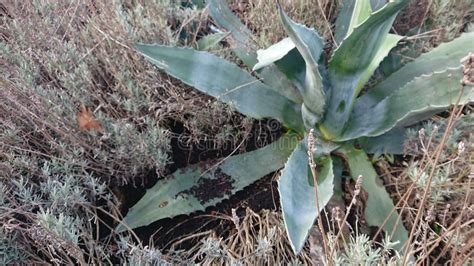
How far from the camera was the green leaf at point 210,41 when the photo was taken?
1.37 metres

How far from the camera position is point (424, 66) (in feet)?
4.05

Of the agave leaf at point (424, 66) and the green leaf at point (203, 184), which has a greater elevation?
the agave leaf at point (424, 66)

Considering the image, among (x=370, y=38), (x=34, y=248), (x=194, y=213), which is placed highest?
(x=370, y=38)

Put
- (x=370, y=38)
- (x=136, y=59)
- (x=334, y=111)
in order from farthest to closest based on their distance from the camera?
(x=136, y=59)
(x=334, y=111)
(x=370, y=38)

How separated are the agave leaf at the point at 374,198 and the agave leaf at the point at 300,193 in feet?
0.23

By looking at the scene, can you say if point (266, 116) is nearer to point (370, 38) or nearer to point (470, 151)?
point (370, 38)

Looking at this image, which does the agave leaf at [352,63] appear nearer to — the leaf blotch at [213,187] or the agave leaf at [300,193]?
the agave leaf at [300,193]

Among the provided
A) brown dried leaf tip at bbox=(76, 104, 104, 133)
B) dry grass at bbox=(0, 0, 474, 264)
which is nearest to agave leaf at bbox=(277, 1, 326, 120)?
dry grass at bbox=(0, 0, 474, 264)

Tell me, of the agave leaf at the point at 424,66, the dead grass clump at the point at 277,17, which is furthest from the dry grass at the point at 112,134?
the agave leaf at the point at 424,66

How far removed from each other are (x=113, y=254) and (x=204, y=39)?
0.67 metres

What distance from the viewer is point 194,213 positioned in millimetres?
1238

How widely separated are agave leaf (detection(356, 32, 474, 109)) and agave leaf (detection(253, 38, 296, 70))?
0.95 ft

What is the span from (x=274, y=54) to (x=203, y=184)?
391mm


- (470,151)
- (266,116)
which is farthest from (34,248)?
(470,151)
